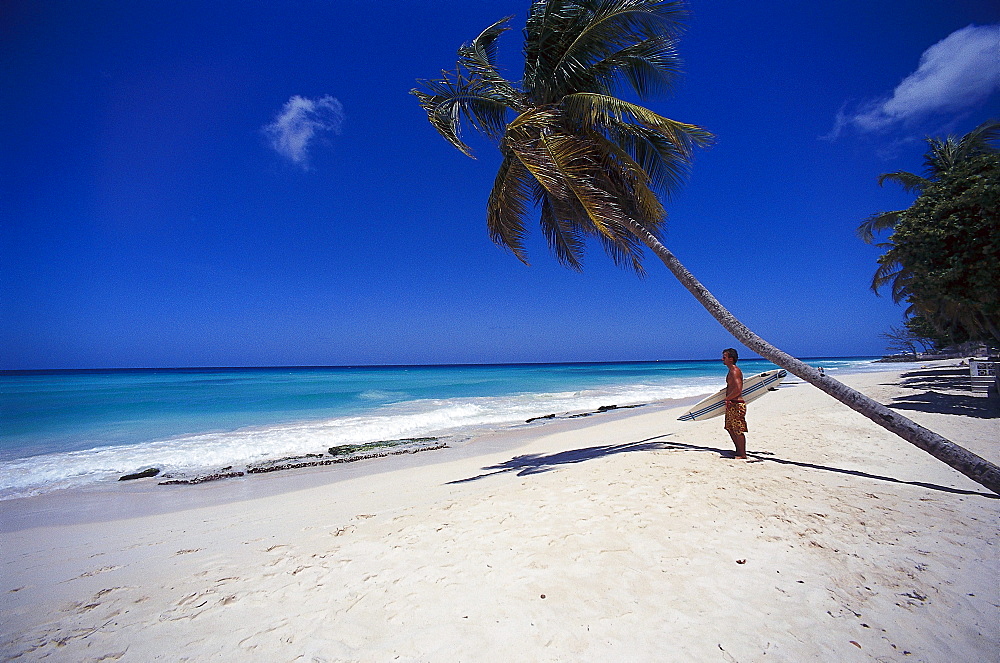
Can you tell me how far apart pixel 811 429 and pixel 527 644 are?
8.46 metres

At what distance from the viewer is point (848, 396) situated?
13.8 ft

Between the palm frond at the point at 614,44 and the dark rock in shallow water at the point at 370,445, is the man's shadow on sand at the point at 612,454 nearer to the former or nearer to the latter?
the dark rock in shallow water at the point at 370,445

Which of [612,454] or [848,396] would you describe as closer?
[848,396]

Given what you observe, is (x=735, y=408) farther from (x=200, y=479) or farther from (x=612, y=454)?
(x=200, y=479)

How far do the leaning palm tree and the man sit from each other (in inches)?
47.2

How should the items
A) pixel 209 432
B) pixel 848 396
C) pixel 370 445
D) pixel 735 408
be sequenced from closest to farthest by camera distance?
pixel 848 396, pixel 735 408, pixel 370 445, pixel 209 432

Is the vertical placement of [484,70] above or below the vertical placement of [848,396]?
above

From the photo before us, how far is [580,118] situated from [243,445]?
36.5ft

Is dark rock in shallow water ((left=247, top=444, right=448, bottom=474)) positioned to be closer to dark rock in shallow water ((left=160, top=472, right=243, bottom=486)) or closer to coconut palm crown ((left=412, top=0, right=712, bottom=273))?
dark rock in shallow water ((left=160, top=472, right=243, bottom=486))

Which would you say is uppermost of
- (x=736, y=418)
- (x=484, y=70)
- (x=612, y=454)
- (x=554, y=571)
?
(x=484, y=70)

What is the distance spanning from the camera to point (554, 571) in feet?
10.2

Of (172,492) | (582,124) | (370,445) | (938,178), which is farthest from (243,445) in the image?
(938,178)

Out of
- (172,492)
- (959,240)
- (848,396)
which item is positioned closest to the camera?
(848,396)

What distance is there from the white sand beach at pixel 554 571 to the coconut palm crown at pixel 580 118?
3.93 meters
